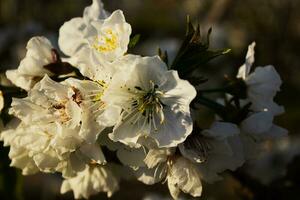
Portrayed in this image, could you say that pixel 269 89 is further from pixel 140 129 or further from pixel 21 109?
pixel 21 109

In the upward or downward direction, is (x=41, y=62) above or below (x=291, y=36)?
above

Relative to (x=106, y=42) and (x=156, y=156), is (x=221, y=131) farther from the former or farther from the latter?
(x=106, y=42)

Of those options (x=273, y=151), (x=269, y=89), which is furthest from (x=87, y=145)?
(x=273, y=151)

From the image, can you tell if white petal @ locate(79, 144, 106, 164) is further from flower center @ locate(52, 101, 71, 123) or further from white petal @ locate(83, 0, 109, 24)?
white petal @ locate(83, 0, 109, 24)

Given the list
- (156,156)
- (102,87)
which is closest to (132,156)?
(156,156)

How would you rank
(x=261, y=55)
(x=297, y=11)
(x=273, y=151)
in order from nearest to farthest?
(x=273, y=151), (x=261, y=55), (x=297, y=11)

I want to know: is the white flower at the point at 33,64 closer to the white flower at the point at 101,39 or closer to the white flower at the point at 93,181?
the white flower at the point at 101,39
